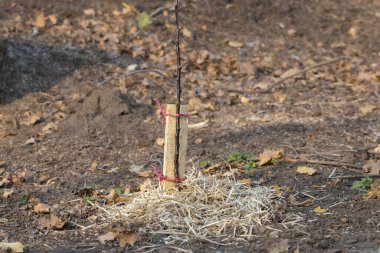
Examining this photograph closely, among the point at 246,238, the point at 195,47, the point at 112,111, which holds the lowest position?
the point at 246,238

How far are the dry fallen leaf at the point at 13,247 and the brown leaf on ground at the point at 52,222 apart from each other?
42cm

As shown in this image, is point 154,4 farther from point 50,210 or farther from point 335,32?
point 50,210

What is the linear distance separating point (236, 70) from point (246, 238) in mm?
4579

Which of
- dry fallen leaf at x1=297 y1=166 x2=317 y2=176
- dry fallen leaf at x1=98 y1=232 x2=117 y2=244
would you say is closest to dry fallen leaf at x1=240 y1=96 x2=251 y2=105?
dry fallen leaf at x1=297 y1=166 x2=317 y2=176

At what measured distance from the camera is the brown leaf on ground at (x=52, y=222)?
15.4ft

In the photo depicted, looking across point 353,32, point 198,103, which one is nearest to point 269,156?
point 198,103

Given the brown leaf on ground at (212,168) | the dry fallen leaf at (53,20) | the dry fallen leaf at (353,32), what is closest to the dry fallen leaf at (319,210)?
the brown leaf on ground at (212,168)

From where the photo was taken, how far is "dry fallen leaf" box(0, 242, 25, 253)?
4190mm

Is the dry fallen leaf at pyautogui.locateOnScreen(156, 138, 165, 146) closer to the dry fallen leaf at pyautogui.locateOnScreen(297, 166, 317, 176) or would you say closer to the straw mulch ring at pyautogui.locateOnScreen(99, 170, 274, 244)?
the dry fallen leaf at pyautogui.locateOnScreen(297, 166, 317, 176)

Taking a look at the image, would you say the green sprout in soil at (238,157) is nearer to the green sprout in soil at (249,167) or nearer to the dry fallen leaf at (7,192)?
the green sprout in soil at (249,167)

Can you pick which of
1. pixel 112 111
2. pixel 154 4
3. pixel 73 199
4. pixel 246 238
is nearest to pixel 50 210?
pixel 73 199

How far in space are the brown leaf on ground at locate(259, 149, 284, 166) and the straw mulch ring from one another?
0.78m

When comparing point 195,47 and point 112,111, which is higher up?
point 195,47

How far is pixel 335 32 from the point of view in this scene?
33.9ft
